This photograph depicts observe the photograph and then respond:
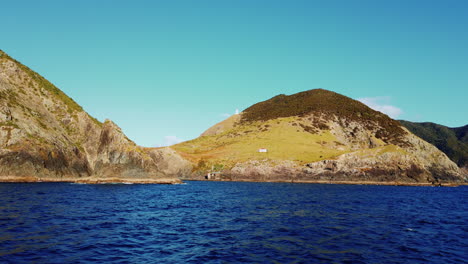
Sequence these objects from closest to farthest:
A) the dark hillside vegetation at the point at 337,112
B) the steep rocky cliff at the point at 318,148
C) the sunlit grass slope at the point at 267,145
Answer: the steep rocky cliff at the point at 318,148, the sunlit grass slope at the point at 267,145, the dark hillside vegetation at the point at 337,112

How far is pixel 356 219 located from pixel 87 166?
67.1 m

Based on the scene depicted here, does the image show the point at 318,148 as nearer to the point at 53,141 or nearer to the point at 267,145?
the point at 267,145

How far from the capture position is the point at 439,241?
875 inches

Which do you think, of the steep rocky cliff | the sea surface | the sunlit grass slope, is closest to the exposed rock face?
the sea surface

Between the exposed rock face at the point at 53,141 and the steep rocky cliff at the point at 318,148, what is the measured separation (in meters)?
36.9

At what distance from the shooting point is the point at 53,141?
71062 mm

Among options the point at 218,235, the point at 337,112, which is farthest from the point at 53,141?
the point at 337,112

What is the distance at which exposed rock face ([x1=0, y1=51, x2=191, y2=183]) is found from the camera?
211ft

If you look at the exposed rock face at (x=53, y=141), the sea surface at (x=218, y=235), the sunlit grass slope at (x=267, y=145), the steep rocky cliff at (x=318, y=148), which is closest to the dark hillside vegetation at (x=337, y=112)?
the steep rocky cliff at (x=318, y=148)

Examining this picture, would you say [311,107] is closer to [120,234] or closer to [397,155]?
[397,155]

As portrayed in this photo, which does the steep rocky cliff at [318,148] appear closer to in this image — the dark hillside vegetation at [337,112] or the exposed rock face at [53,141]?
the dark hillside vegetation at [337,112]

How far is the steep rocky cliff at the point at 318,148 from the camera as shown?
324 feet

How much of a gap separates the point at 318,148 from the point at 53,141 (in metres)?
94.2

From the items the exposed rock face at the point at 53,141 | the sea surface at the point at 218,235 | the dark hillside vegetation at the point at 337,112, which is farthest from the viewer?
the dark hillside vegetation at the point at 337,112
